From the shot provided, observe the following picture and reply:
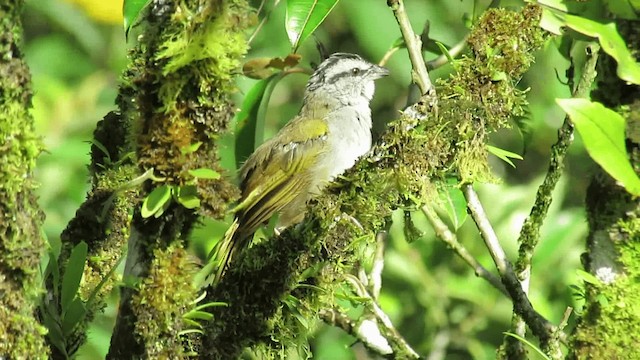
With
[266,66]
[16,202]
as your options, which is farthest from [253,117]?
[16,202]

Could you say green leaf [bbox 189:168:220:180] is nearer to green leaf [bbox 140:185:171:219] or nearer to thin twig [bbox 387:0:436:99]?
green leaf [bbox 140:185:171:219]

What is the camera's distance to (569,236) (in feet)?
16.8

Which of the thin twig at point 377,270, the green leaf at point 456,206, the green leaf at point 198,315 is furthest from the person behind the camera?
the thin twig at point 377,270

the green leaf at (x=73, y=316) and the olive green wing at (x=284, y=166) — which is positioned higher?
the olive green wing at (x=284, y=166)

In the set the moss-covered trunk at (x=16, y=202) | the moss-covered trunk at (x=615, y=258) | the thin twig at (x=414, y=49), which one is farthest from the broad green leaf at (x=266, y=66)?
the moss-covered trunk at (x=16, y=202)

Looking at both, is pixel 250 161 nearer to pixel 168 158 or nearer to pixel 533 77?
pixel 533 77

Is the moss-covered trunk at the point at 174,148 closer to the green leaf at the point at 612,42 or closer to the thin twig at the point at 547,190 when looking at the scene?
the green leaf at the point at 612,42

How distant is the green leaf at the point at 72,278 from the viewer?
270cm

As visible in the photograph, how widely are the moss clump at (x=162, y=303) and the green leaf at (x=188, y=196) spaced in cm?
13

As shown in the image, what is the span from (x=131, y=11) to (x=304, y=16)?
0.67 metres

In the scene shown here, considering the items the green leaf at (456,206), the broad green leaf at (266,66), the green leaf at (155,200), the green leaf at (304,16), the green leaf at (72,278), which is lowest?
the green leaf at (456,206)

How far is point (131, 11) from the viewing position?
108 inches

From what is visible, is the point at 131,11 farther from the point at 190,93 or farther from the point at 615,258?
the point at 615,258

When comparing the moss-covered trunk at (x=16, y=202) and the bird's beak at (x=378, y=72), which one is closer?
the moss-covered trunk at (x=16, y=202)
